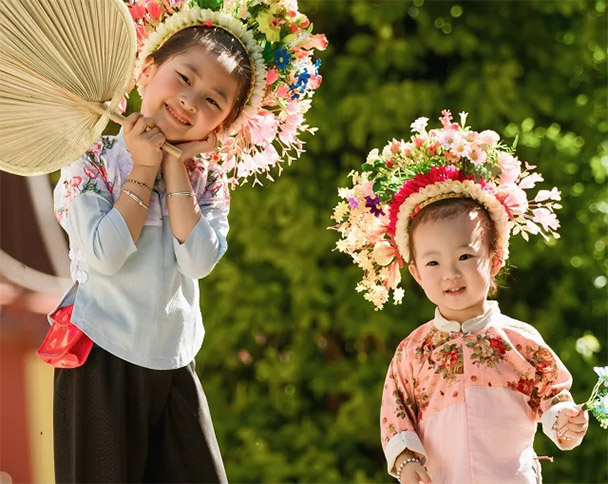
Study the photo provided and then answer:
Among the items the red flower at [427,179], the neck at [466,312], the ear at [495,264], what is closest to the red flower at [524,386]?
the neck at [466,312]

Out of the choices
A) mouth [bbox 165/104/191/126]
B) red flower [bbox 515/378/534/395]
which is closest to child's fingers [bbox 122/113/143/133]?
mouth [bbox 165/104/191/126]

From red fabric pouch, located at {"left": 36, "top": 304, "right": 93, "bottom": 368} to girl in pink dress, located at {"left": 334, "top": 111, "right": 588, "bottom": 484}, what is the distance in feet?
2.92

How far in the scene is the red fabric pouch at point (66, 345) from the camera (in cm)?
305

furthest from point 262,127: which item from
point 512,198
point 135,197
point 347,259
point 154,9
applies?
point 347,259

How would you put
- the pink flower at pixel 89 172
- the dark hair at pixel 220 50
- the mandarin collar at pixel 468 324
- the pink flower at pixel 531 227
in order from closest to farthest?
the pink flower at pixel 89 172
the dark hair at pixel 220 50
the mandarin collar at pixel 468 324
the pink flower at pixel 531 227

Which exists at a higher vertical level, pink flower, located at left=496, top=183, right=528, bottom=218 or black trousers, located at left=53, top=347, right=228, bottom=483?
pink flower, located at left=496, top=183, right=528, bottom=218

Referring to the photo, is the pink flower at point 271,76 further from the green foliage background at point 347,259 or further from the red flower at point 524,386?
the green foliage background at point 347,259

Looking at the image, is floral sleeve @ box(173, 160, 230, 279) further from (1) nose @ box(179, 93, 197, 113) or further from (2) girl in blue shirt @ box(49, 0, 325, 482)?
(1) nose @ box(179, 93, 197, 113)

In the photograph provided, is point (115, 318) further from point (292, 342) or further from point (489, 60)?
point (489, 60)

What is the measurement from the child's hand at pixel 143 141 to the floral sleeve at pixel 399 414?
3.12 ft

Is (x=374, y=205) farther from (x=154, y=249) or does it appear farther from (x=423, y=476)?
(x=423, y=476)

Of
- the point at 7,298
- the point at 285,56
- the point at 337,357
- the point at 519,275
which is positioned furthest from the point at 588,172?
the point at 7,298

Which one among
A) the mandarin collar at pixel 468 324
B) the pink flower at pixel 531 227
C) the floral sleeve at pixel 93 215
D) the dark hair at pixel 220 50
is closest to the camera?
the floral sleeve at pixel 93 215

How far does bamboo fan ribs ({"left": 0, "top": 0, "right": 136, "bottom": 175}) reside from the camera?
9.86 feet
